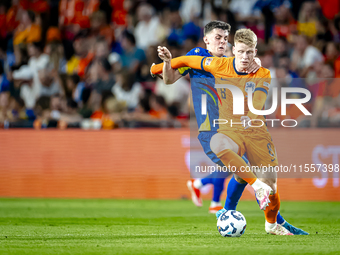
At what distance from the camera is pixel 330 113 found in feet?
35.2

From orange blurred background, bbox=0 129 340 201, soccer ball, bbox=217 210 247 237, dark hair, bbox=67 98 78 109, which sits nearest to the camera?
soccer ball, bbox=217 210 247 237

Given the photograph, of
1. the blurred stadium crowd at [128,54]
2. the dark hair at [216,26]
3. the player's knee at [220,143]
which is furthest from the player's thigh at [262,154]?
the blurred stadium crowd at [128,54]

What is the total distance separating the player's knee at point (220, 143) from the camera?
19.2 ft

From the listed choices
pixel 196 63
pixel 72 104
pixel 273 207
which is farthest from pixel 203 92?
pixel 72 104

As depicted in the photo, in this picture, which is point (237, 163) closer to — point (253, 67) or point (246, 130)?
point (246, 130)

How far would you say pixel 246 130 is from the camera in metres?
5.93

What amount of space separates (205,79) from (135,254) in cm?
258

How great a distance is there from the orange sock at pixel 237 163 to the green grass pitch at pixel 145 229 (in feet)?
2.12

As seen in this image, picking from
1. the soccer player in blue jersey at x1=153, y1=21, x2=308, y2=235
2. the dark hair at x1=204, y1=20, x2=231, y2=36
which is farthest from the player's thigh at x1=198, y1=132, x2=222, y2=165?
the dark hair at x1=204, y1=20, x2=231, y2=36

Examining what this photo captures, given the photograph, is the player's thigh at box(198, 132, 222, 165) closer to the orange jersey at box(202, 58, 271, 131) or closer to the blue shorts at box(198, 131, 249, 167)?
the blue shorts at box(198, 131, 249, 167)

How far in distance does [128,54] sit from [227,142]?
7858 mm

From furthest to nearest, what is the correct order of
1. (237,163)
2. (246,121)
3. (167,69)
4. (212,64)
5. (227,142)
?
(167,69)
(212,64)
(246,121)
(227,142)
(237,163)

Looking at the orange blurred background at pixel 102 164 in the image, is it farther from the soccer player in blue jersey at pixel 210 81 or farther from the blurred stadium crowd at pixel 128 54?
the soccer player in blue jersey at pixel 210 81

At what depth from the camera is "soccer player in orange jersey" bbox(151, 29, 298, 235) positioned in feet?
19.0
